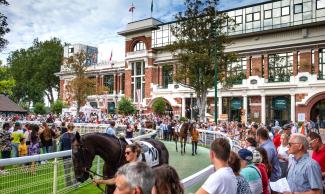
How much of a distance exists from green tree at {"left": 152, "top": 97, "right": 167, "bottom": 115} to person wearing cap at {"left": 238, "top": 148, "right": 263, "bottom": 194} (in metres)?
42.4

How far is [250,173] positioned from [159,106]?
42.6 m

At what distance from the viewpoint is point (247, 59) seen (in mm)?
43469

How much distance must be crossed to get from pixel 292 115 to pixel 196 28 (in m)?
16.4

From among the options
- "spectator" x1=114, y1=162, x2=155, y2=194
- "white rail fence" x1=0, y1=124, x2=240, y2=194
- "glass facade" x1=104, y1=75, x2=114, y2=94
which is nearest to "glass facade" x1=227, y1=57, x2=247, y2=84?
"glass facade" x1=104, y1=75, x2=114, y2=94

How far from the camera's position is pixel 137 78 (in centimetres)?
5494

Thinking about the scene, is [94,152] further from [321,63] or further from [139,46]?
[139,46]

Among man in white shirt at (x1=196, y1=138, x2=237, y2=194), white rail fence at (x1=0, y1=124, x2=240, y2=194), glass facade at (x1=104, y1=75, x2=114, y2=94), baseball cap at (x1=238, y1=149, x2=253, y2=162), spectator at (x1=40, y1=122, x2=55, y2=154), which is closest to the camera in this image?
man in white shirt at (x1=196, y1=138, x2=237, y2=194)

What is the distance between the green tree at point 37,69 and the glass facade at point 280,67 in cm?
4989

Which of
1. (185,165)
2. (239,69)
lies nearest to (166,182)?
(185,165)

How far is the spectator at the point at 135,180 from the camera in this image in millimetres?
2635

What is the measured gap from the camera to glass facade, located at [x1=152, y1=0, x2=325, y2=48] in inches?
1529

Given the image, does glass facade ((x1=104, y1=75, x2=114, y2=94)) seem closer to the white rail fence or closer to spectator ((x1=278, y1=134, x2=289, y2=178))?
the white rail fence

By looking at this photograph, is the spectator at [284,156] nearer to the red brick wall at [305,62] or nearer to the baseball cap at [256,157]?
the baseball cap at [256,157]

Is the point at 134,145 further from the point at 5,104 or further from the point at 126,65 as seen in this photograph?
the point at 126,65
